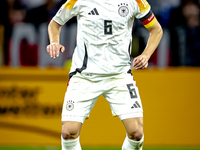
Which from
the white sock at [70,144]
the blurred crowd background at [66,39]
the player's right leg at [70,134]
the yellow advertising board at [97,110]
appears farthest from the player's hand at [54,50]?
the blurred crowd background at [66,39]

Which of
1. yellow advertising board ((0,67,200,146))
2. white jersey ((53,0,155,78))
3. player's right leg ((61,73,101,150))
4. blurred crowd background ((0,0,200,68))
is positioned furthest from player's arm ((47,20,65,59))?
blurred crowd background ((0,0,200,68))

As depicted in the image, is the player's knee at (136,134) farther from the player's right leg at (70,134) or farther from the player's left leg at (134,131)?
the player's right leg at (70,134)

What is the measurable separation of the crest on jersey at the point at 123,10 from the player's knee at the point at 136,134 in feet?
3.61

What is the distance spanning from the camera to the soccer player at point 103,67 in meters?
3.27

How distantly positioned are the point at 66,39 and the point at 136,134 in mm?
2919

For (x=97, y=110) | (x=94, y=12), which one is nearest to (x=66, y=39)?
(x=97, y=110)

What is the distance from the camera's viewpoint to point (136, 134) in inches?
128

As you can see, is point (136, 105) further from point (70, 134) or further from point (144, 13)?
point (144, 13)

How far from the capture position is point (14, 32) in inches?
228

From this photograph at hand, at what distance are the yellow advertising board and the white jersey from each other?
7.36 ft

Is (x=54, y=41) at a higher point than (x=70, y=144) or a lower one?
higher

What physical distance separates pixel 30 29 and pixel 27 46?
0.29m

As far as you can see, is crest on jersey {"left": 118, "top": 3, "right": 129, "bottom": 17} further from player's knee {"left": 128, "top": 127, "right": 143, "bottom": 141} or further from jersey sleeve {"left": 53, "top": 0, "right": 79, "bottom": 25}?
player's knee {"left": 128, "top": 127, "right": 143, "bottom": 141}

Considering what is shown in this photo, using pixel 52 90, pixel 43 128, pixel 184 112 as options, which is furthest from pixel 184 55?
pixel 43 128
